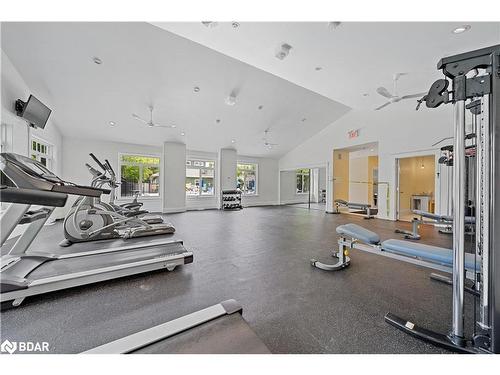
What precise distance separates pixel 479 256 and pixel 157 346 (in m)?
2.14

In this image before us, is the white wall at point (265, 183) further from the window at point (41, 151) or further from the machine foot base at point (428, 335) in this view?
the machine foot base at point (428, 335)

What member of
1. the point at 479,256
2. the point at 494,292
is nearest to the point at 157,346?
the point at 494,292

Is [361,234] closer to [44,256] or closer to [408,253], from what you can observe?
[408,253]

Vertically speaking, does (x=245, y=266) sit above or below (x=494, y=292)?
below

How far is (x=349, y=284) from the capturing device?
219cm

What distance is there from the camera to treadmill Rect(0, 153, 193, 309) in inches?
61.2

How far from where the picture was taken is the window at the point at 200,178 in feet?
29.3

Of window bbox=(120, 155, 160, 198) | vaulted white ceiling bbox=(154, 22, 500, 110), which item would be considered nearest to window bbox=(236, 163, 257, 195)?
window bbox=(120, 155, 160, 198)

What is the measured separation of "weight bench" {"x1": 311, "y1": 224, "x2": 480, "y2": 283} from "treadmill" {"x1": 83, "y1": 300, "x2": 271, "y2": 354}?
155cm

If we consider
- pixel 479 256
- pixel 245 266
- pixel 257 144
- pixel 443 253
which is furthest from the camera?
pixel 257 144

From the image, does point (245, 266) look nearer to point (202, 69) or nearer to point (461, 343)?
point (461, 343)

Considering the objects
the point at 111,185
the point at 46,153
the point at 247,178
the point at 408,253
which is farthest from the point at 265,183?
the point at 408,253

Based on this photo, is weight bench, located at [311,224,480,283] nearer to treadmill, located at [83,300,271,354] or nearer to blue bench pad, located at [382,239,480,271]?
blue bench pad, located at [382,239,480,271]
